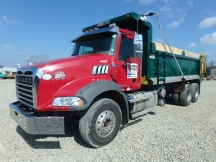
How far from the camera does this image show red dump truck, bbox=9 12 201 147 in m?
2.91

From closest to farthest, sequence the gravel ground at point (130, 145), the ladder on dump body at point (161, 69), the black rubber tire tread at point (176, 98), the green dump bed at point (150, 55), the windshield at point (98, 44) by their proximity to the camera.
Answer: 1. the gravel ground at point (130, 145)
2. the windshield at point (98, 44)
3. the green dump bed at point (150, 55)
4. the ladder on dump body at point (161, 69)
5. the black rubber tire tread at point (176, 98)

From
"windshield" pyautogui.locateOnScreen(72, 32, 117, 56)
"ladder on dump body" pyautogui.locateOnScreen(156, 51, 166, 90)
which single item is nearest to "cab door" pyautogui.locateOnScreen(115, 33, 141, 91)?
"windshield" pyautogui.locateOnScreen(72, 32, 117, 56)

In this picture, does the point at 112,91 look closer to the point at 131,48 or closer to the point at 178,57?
the point at 131,48

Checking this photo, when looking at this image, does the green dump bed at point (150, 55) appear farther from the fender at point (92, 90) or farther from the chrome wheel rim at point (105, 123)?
the chrome wheel rim at point (105, 123)

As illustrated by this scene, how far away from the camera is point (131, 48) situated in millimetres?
4402

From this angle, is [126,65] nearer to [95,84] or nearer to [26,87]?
[95,84]

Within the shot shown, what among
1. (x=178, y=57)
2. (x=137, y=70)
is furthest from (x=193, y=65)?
(x=137, y=70)

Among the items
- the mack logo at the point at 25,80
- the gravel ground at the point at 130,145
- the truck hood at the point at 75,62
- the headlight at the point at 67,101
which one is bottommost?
the gravel ground at the point at 130,145

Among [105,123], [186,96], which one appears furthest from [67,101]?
[186,96]

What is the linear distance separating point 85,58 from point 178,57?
15.2 ft

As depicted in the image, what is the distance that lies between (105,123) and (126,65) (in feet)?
5.40

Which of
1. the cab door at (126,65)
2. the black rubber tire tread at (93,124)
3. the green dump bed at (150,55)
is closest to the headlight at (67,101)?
the black rubber tire tread at (93,124)

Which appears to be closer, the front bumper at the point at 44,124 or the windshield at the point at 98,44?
the front bumper at the point at 44,124

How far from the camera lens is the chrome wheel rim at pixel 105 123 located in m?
3.32
